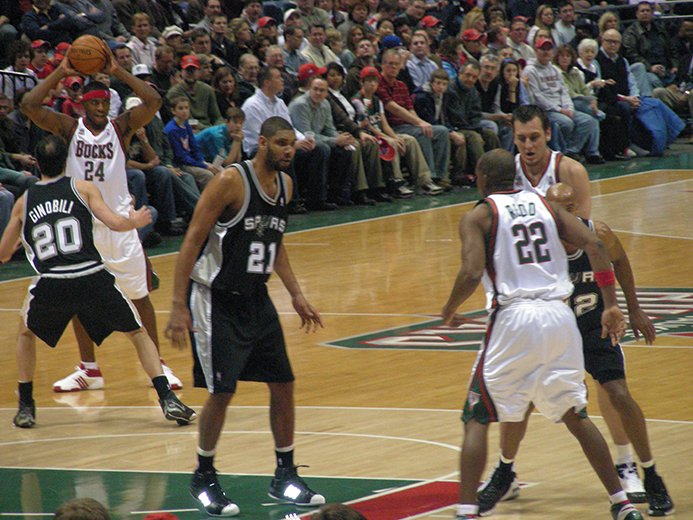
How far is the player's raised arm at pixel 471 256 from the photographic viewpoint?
5547 mm

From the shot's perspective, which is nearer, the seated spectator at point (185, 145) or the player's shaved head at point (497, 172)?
the player's shaved head at point (497, 172)

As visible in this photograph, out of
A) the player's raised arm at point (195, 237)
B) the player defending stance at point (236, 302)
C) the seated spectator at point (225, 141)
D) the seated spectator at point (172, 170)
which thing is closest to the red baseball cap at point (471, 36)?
the seated spectator at point (225, 141)

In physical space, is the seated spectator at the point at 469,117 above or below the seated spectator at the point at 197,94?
below

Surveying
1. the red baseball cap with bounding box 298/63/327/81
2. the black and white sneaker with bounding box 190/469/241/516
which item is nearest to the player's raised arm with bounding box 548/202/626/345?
the black and white sneaker with bounding box 190/469/241/516

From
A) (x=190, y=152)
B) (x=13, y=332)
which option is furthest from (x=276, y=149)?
(x=190, y=152)

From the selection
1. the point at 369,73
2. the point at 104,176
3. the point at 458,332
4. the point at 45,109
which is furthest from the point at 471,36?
the point at 45,109

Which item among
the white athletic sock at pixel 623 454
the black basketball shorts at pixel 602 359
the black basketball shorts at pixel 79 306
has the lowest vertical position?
the white athletic sock at pixel 623 454

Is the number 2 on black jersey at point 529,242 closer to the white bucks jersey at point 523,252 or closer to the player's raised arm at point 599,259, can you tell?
the white bucks jersey at point 523,252

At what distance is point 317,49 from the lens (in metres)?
18.2

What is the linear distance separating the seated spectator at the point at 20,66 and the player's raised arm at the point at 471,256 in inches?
404

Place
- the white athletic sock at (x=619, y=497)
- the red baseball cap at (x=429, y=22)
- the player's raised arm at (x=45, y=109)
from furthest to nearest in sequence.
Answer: the red baseball cap at (x=429, y=22), the player's raised arm at (x=45, y=109), the white athletic sock at (x=619, y=497)

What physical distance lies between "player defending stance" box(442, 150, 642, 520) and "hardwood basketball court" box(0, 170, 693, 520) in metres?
0.53

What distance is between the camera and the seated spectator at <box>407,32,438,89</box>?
18922 mm

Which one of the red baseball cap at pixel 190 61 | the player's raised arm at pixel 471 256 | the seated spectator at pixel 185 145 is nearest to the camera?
the player's raised arm at pixel 471 256
